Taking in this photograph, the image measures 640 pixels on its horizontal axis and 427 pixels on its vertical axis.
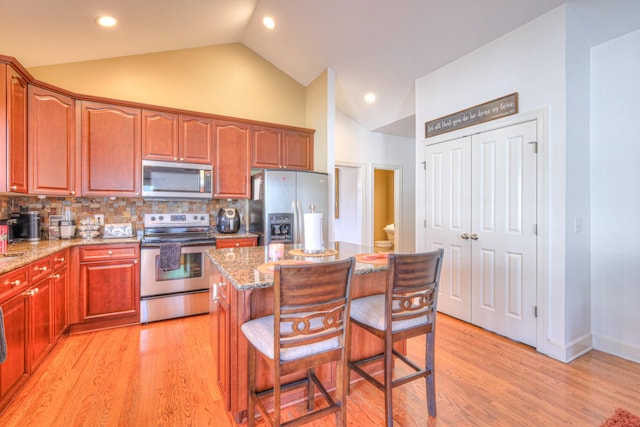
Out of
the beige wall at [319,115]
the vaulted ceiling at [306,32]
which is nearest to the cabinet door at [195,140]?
the vaulted ceiling at [306,32]

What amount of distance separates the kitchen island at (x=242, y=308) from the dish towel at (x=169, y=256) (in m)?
1.34

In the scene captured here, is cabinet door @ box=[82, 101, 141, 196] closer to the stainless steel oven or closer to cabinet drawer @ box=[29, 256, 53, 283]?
the stainless steel oven

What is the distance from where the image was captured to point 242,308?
1615 mm

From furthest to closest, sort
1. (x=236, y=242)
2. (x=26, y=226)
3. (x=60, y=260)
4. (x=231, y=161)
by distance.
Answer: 1. (x=231, y=161)
2. (x=236, y=242)
3. (x=26, y=226)
4. (x=60, y=260)

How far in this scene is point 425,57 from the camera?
128 inches

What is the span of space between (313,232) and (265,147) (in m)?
2.29

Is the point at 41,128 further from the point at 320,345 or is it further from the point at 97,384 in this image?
the point at 320,345

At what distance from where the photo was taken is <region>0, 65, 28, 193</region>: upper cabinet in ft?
7.41

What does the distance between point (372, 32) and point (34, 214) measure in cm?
379

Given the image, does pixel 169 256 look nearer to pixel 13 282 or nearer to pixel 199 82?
pixel 13 282

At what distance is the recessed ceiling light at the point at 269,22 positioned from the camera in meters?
3.58

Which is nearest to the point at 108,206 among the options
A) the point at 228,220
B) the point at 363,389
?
the point at 228,220

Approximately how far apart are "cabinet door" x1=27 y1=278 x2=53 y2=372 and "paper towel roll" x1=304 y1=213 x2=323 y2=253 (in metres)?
1.89

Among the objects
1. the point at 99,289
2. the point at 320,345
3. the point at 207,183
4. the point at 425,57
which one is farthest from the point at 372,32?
the point at 99,289
